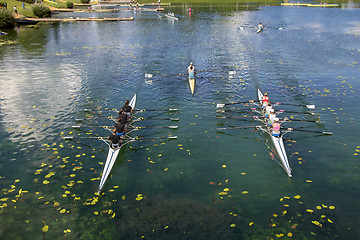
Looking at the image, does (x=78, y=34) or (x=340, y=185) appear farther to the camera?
(x=78, y=34)

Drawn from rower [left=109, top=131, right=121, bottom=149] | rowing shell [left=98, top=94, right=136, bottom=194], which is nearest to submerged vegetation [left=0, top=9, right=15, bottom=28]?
rowing shell [left=98, top=94, right=136, bottom=194]

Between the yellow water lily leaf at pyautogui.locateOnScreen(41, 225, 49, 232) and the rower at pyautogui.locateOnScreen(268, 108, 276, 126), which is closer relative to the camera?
the yellow water lily leaf at pyautogui.locateOnScreen(41, 225, 49, 232)

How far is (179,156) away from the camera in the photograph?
20.7 m

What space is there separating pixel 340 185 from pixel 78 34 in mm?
71163

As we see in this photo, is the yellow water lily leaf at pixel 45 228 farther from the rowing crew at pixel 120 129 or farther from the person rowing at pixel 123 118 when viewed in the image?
the person rowing at pixel 123 118

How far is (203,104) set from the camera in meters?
29.3

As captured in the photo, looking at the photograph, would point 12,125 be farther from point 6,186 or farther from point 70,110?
point 6,186

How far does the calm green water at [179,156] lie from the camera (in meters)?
14.9

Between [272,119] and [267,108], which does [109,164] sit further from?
[267,108]

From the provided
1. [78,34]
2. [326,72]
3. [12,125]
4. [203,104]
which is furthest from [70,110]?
[78,34]

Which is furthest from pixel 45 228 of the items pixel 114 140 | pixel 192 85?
pixel 192 85

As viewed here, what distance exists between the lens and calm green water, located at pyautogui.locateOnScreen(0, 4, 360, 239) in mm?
14852

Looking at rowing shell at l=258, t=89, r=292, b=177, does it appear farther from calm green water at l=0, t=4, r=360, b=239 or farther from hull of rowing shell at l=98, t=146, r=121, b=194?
hull of rowing shell at l=98, t=146, r=121, b=194

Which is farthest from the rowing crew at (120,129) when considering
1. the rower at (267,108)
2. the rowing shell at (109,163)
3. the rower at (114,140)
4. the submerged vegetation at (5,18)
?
the submerged vegetation at (5,18)
